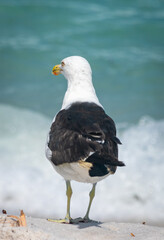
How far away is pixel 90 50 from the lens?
15.4 m

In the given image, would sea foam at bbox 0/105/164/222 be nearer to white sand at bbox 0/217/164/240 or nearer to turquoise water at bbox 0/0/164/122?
turquoise water at bbox 0/0/164/122

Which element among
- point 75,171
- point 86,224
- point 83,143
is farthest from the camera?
point 86,224

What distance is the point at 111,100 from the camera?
42.5ft

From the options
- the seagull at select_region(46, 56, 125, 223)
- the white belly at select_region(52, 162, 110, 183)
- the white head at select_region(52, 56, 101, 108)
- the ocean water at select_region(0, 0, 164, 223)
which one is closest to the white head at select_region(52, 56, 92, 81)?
the white head at select_region(52, 56, 101, 108)

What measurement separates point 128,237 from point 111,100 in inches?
326

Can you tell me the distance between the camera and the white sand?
4.30 meters

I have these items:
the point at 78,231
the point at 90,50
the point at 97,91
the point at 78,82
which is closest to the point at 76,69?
the point at 78,82

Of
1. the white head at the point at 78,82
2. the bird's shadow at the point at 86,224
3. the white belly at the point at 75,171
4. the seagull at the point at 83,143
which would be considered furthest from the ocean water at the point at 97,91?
the white belly at the point at 75,171

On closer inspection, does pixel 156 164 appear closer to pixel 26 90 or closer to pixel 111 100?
pixel 111 100

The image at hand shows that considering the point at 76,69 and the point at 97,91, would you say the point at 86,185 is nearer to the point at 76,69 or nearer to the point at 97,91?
the point at 76,69

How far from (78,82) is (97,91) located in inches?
285

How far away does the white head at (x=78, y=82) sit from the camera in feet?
19.5

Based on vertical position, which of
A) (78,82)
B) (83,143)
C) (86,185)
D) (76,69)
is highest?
(76,69)

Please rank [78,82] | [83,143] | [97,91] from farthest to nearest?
[97,91]
[78,82]
[83,143]
